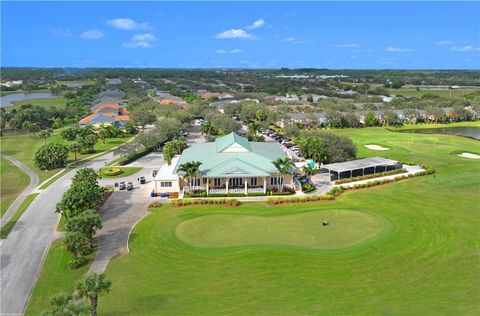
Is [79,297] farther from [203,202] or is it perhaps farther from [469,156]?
[469,156]

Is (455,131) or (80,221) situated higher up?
(455,131)

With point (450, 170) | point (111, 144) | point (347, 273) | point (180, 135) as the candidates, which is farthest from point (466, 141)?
point (111, 144)

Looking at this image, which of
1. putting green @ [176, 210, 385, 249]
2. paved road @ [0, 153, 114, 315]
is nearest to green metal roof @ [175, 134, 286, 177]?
putting green @ [176, 210, 385, 249]

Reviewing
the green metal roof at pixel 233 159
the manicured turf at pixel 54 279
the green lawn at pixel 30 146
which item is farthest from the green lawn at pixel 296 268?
the green lawn at pixel 30 146

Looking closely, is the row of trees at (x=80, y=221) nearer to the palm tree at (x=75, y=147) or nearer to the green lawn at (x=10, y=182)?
the green lawn at (x=10, y=182)

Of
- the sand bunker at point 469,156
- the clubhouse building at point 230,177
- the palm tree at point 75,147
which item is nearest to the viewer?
the clubhouse building at point 230,177

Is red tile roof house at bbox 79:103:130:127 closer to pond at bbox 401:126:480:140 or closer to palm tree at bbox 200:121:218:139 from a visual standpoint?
palm tree at bbox 200:121:218:139

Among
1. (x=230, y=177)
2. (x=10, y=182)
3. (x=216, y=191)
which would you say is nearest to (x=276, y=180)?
(x=230, y=177)
